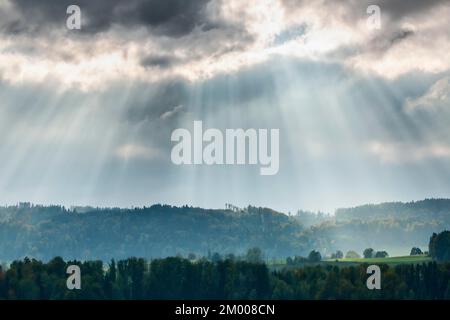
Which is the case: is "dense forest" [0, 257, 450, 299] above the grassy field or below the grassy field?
below

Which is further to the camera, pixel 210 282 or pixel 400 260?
pixel 400 260

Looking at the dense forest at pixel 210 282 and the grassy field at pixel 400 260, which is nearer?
the dense forest at pixel 210 282

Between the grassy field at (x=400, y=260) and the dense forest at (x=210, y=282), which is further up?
the grassy field at (x=400, y=260)

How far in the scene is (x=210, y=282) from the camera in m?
134

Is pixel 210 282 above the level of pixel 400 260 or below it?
below

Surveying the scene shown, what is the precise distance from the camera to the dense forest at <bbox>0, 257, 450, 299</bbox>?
5027 inches

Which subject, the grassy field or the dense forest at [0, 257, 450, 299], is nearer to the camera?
the dense forest at [0, 257, 450, 299]

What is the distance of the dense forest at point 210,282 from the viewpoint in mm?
127688
